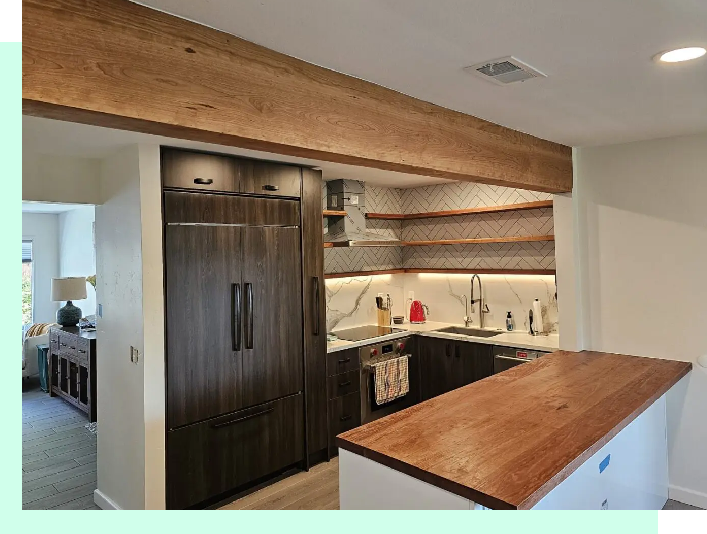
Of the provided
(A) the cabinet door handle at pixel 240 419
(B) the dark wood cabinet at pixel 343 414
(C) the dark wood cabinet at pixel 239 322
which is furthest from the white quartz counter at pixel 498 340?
(A) the cabinet door handle at pixel 240 419

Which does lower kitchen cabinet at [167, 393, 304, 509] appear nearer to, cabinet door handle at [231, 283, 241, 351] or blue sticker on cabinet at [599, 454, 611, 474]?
cabinet door handle at [231, 283, 241, 351]

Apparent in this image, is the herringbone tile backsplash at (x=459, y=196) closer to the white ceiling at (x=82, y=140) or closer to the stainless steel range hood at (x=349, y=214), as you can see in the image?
the stainless steel range hood at (x=349, y=214)

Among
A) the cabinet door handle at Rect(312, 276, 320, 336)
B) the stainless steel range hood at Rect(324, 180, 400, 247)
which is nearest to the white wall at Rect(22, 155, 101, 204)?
the cabinet door handle at Rect(312, 276, 320, 336)

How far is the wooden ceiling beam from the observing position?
121cm

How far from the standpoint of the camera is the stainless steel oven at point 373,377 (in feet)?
14.5

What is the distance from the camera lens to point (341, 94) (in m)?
1.89

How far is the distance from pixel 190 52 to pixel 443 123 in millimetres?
1279

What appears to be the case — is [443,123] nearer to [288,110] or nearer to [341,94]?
[341,94]

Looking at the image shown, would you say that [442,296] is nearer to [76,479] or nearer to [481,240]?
[481,240]

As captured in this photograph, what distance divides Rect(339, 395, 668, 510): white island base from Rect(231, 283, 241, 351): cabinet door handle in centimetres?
157

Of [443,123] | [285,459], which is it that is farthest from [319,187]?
[285,459]

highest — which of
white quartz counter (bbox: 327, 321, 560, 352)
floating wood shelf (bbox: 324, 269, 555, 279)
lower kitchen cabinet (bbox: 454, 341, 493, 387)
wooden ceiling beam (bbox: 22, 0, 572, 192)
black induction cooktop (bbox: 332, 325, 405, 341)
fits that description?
wooden ceiling beam (bbox: 22, 0, 572, 192)

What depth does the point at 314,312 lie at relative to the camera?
399cm

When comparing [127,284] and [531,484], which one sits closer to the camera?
[531,484]
